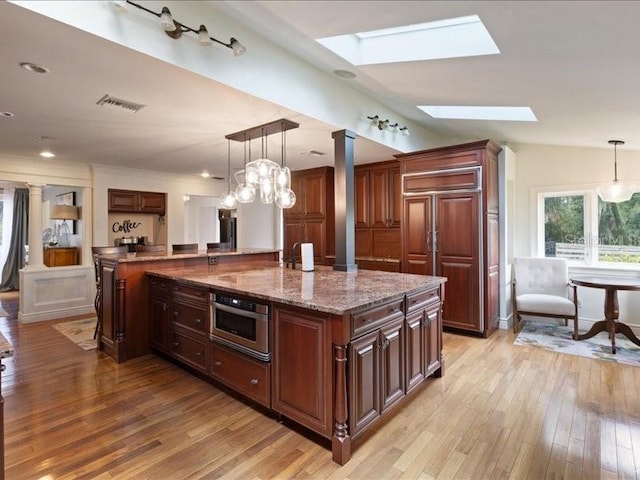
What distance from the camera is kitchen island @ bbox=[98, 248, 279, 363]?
352 centimetres

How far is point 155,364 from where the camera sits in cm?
346

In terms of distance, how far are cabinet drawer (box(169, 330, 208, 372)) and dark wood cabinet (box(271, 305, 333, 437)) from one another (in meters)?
0.92

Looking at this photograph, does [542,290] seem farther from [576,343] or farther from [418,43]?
[418,43]

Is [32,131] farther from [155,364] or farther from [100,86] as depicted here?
[155,364]

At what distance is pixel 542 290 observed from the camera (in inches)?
184

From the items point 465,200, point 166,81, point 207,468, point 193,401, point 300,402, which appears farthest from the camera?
point 465,200

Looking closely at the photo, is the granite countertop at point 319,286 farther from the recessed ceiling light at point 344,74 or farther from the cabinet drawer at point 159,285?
the recessed ceiling light at point 344,74

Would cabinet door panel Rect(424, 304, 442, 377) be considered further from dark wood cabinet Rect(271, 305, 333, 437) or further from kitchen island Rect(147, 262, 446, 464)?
dark wood cabinet Rect(271, 305, 333, 437)

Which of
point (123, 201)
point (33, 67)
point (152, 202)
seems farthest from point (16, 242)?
point (33, 67)

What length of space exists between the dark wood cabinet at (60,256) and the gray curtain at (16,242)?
2652 millimetres

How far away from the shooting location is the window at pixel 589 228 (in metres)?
4.44

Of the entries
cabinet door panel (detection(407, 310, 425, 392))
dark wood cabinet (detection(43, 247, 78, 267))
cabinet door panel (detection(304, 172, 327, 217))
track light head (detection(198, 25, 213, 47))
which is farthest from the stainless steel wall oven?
dark wood cabinet (detection(43, 247, 78, 267))

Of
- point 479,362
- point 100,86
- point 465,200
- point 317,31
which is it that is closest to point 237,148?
point 100,86

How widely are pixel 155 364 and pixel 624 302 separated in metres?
5.54
